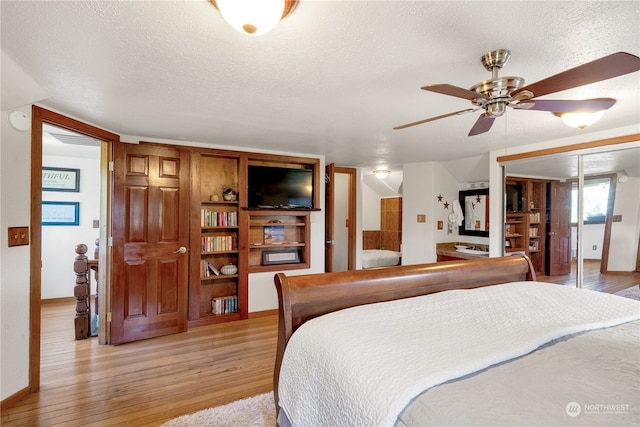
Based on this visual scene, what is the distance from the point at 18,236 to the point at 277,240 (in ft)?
8.58

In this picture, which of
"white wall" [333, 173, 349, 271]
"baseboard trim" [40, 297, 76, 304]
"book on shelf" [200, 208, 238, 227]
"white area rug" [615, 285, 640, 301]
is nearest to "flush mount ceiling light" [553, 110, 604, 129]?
"white area rug" [615, 285, 640, 301]

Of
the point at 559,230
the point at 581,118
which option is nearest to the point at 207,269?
the point at 581,118

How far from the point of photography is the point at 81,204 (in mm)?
4453

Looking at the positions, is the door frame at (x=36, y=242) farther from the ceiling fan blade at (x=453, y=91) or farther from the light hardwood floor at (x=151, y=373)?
the ceiling fan blade at (x=453, y=91)

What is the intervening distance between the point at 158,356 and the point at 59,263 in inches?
108

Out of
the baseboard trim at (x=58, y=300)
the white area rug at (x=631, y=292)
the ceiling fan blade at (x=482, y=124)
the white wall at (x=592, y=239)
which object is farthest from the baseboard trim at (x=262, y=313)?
the white area rug at (x=631, y=292)

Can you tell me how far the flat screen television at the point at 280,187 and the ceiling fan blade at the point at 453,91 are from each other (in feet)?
9.16

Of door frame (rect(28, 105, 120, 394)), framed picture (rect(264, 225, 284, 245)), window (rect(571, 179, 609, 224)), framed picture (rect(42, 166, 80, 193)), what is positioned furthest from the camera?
framed picture (rect(42, 166, 80, 193))

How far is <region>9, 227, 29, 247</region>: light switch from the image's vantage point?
2.09 metres

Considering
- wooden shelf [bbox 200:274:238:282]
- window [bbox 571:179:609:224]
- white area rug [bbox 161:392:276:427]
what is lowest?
white area rug [bbox 161:392:276:427]

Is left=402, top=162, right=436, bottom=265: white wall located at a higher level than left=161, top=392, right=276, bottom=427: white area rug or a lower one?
higher

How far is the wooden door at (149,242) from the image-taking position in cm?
309

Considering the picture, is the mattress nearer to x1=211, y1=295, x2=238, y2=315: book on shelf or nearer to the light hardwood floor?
the light hardwood floor

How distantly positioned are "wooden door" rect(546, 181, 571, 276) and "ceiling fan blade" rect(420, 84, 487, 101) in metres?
2.79
